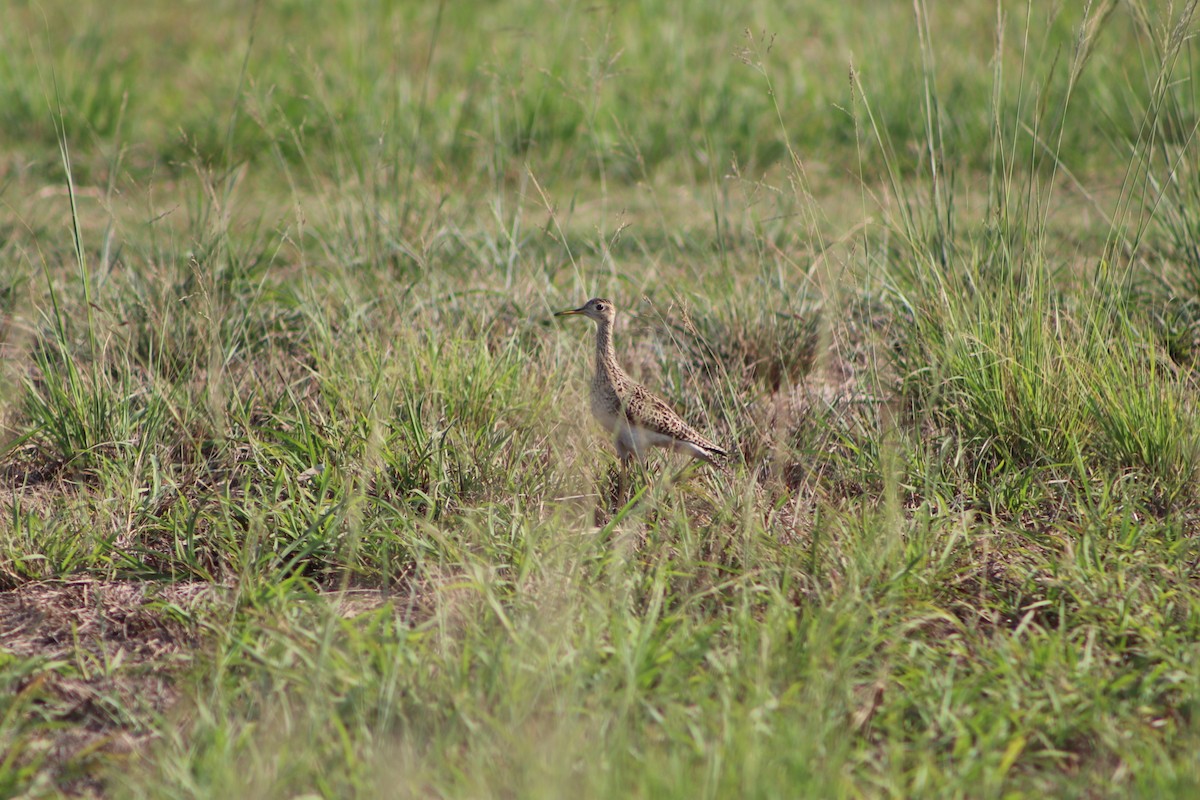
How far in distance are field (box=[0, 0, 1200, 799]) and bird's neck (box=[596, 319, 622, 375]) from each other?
0.63ft

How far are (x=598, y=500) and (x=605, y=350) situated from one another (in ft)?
2.17

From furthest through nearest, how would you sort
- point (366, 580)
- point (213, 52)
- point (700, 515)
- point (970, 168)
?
point (213, 52)
point (970, 168)
point (700, 515)
point (366, 580)

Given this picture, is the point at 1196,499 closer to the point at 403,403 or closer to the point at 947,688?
the point at 947,688

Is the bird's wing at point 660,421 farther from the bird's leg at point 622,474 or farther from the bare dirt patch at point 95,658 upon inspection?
the bare dirt patch at point 95,658

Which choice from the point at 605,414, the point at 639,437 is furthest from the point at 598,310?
the point at 639,437

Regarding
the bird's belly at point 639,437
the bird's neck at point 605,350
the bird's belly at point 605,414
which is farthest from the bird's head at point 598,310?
the bird's belly at point 639,437

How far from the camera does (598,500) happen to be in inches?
162

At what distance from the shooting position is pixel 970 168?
701 cm

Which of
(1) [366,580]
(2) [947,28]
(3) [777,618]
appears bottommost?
(1) [366,580]

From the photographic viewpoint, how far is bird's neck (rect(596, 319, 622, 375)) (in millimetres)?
4465

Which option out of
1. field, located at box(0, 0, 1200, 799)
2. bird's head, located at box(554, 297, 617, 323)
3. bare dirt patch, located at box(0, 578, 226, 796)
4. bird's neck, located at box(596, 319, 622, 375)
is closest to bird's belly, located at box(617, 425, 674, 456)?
field, located at box(0, 0, 1200, 799)

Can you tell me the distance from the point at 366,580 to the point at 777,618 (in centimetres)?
120

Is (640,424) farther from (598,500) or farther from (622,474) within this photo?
(598,500)

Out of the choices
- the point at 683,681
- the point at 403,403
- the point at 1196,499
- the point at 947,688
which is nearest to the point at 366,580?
the point at 403,403
